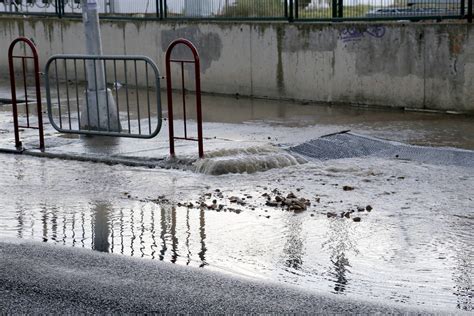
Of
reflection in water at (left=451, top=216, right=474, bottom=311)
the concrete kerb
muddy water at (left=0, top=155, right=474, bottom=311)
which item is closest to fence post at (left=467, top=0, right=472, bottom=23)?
muddy water at (left=0, top=155, right=474, bottom=311)

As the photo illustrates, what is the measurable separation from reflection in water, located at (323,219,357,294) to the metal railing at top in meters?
7.68

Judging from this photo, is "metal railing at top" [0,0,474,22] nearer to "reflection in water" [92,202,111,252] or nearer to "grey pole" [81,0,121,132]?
"grey pole" [81,0,121,132]

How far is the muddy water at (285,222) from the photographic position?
6.88 m

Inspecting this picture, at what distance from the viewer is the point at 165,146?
12.0m

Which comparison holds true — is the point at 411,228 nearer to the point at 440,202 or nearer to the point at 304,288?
the point at 440,202

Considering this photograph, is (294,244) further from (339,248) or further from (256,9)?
(256,9)

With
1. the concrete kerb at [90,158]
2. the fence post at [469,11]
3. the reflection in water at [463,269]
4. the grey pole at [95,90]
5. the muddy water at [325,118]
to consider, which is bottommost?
the reflection in water at [463,269]

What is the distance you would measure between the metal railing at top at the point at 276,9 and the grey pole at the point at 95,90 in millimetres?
5158

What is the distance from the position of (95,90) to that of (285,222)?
17.4ft

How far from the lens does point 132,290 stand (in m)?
6.55

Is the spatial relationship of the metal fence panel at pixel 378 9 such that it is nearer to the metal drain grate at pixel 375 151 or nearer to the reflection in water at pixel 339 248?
the metal drain grate at pixel 375 151

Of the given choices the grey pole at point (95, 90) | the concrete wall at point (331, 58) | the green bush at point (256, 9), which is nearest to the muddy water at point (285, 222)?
the grey pole at point (95, 90)

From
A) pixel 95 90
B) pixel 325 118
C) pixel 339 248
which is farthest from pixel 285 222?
pixel 325 118

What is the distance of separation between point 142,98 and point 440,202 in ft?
32.4
